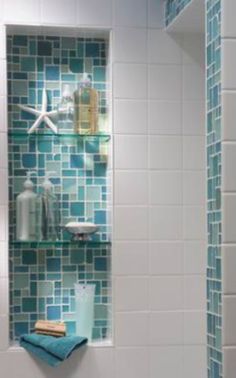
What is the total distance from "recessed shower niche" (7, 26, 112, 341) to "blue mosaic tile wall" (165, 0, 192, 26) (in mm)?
227

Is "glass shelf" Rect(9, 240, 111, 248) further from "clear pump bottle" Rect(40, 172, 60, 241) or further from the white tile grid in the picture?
the white tile grid

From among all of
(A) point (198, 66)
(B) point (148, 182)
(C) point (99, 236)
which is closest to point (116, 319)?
(C) point (99, 236)

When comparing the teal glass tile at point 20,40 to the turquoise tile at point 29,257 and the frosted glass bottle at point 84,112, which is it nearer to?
the frosted glass bottle at point 84,112

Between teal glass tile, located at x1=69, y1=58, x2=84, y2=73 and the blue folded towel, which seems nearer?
the blue folded towel

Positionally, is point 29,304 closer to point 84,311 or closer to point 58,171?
point 84,311

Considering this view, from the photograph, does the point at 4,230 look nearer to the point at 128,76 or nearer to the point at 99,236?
the point at 99,236

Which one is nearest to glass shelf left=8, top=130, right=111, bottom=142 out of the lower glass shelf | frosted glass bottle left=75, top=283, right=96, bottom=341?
the lower glass shelf

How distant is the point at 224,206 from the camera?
61.1 inches

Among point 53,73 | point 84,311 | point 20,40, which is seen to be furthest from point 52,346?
point 20,40

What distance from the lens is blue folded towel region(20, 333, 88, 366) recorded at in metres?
2.07

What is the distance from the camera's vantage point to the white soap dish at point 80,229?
84.4 inches

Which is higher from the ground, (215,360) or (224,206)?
(224,206)

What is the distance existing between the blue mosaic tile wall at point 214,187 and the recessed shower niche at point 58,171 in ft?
2.03

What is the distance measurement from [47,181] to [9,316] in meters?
0.48
